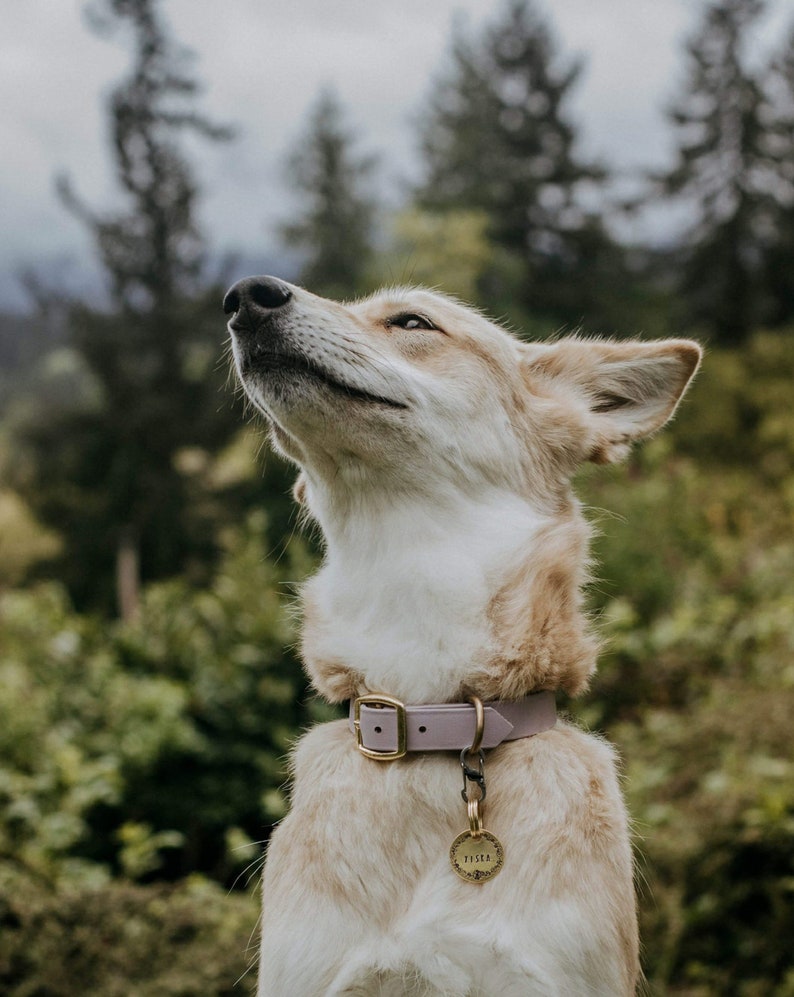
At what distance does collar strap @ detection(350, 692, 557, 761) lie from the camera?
220cm

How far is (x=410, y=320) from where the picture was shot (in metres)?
2.85

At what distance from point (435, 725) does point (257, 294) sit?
1.24 metres

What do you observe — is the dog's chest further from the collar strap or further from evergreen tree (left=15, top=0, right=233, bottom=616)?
evergreen tree (left=15, top=0, right=233, bottom=616)

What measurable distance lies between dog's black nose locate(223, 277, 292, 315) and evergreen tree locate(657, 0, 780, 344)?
93.5 feet

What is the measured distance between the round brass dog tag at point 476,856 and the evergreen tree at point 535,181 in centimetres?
2995

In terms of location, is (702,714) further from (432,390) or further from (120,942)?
(432,390)

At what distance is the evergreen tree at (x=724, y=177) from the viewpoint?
28047 millimetres

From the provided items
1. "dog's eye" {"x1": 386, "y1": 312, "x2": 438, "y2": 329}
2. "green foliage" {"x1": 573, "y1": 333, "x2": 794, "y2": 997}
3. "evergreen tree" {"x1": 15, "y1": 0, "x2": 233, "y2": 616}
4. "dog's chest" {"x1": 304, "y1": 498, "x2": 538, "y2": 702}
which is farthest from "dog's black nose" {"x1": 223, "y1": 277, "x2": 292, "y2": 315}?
"evergreen tree" {"x1": 15, "y1": 0, "x2": 233, "y2": 616}

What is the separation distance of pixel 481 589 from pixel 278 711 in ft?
16.3

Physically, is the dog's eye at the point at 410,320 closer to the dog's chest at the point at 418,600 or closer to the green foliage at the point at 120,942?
the dog's chest at the point at 418,600

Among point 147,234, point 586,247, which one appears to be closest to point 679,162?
point 586,247

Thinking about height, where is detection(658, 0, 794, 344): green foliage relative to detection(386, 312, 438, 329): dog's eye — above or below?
below

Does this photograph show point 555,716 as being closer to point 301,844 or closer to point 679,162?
point 301,844

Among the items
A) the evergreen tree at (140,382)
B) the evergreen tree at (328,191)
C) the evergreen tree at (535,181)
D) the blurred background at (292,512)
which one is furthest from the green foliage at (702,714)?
the evergreen tree at (328,191)
